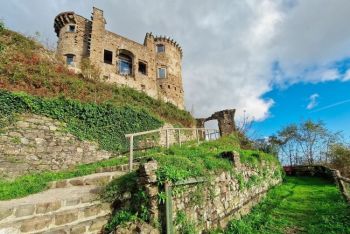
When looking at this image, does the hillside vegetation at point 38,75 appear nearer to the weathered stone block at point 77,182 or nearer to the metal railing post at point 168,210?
the weathered stone block at point 77,182

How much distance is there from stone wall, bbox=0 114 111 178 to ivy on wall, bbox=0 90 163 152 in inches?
14.7

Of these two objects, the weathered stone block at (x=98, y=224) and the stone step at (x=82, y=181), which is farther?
the stone step at (x=82, y=181)

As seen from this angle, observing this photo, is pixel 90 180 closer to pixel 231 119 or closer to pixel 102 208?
pixel 102 208

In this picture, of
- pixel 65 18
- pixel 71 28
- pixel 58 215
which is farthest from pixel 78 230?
pixel 65 18

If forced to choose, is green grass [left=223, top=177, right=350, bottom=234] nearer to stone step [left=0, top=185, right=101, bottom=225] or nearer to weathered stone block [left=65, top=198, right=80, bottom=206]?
stone step [left=0, top=185, right=101, bottom=225]

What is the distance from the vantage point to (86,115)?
12.8 m

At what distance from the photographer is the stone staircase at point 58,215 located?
412cm

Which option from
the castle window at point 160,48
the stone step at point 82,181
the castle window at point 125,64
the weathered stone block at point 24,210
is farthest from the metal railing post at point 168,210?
the castle window at point 160,48

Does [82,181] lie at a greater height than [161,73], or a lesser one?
lesser

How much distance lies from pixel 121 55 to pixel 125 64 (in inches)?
49.9

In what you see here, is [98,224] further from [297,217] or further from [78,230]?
[297,217]

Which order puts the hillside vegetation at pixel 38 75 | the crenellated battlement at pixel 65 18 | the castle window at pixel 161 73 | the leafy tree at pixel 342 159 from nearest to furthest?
the hillside vegetation at pixel 38 75 → the leafy tree at pixel 342 159 → the crenellated battlement at pixel 65 18 → the castle window at pixel 161 73

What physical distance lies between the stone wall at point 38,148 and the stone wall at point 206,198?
761 centimetres

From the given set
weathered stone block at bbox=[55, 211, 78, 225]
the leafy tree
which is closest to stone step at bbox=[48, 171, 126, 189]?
weathered stone block at bbox=[55, 211, 78, 225]
